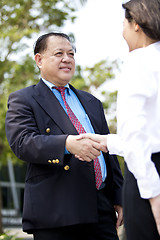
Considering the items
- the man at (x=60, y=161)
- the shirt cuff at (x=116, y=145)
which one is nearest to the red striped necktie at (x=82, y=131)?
the man at (x=60, y=161)

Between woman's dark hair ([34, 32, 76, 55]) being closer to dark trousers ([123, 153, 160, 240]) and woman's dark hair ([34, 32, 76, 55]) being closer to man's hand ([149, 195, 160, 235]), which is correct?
dark trousers ([123, 153, 160, 240])

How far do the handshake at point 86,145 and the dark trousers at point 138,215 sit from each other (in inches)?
24.3

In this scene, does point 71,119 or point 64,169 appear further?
point 71,119

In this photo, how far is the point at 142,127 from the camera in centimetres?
204

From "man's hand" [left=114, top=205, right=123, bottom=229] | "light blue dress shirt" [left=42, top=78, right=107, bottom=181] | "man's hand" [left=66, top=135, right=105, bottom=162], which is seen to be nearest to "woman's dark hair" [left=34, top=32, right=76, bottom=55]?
"light blue dress shirt" [left=42, top=78, right=107, bottom=181]

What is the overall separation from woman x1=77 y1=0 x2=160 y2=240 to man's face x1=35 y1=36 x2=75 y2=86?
1204 mm

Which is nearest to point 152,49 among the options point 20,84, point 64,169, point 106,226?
point 64,169

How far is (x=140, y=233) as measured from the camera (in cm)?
212

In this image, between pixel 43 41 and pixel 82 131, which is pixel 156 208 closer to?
pixel 82 131

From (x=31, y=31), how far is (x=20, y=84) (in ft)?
6.46

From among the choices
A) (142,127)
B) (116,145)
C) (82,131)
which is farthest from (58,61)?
(142,127)

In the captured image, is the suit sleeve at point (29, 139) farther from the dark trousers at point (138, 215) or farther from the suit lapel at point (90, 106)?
the dark trousers at point (138, 215)

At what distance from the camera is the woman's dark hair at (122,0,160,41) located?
2.19 metres

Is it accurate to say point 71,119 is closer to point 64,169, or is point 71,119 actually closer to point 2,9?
point 64,169
